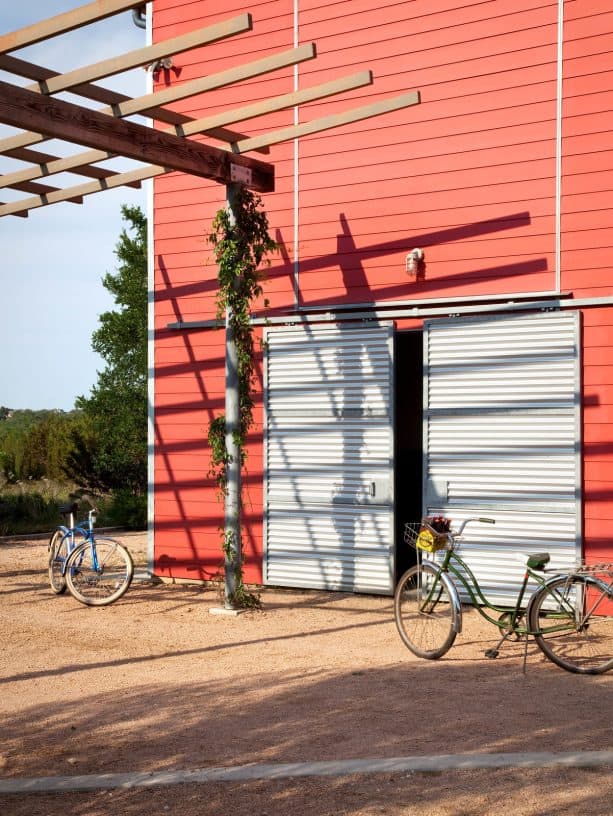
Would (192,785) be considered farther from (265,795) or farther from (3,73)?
(3,73)

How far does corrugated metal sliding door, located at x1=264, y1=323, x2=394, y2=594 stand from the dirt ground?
0.91 m

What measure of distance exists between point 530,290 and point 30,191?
4.78 m

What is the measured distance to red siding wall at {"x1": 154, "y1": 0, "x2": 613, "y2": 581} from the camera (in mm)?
8688

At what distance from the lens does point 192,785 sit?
443cm

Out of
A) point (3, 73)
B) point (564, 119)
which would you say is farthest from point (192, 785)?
point (564, 119)

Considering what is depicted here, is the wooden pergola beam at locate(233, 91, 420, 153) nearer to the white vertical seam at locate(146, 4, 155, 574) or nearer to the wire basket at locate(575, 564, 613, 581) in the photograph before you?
the white vertical seam at locate(146, 4, 155, 574)

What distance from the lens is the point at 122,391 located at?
22516mm

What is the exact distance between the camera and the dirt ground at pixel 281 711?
14.0 feet

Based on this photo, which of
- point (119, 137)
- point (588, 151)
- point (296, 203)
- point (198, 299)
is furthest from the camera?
point (198, 299)

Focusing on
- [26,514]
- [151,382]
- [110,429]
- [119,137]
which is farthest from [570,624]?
[110,429]

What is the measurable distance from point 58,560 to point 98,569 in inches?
32.0

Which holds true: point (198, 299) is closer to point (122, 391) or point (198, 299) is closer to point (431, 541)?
point (431, 541)

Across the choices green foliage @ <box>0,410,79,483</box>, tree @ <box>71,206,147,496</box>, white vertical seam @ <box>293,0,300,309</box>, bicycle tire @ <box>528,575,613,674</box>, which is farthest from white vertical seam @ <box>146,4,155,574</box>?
green foliage @ <box>0,410,79,483</box>

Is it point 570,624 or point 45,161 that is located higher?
point 45,161
